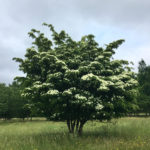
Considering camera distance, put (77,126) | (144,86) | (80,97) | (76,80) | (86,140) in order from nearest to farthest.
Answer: (80,97) → (86,140) → (76,80) → (77,126) → (144,86)

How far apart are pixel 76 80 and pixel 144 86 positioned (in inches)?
2013

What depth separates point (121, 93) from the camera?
13234mm

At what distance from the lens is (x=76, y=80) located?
12.9 metres

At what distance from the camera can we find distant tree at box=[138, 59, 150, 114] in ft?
177

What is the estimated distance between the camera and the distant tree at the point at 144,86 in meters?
54.1

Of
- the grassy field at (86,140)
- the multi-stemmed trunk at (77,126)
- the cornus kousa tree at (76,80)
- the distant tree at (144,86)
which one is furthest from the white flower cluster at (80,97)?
the distant tree at (144,86)

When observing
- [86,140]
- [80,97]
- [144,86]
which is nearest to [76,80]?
[80,97]

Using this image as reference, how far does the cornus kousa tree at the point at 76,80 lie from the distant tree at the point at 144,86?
119ft

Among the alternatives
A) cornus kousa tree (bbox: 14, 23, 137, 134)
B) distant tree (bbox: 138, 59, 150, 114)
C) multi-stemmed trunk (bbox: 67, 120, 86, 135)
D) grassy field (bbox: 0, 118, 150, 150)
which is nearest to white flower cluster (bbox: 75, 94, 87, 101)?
cornus kousa tree (bbox: 14, 23, 137, 134)

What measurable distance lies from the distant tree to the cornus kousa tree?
1425 inches

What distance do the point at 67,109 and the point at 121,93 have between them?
4.23 meters

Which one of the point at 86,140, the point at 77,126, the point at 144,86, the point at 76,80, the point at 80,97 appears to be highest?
the point at 144,86

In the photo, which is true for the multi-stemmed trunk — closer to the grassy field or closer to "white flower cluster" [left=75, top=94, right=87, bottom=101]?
the grassy field

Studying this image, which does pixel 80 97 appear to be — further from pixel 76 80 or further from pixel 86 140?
pixel 86 140
